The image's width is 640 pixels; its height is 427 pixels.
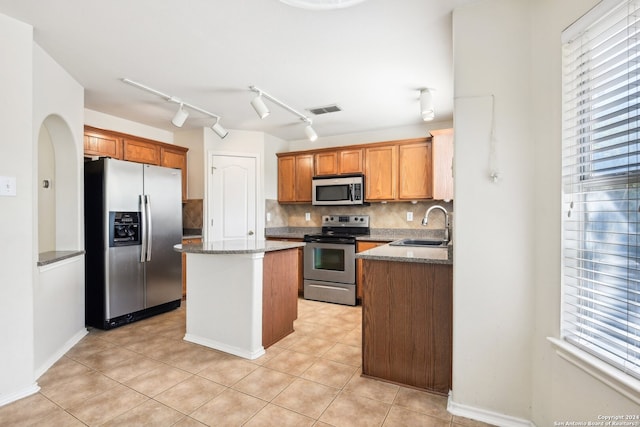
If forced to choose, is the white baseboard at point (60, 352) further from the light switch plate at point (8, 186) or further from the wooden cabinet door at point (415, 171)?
the wooden cabinet door at point (415, 171)

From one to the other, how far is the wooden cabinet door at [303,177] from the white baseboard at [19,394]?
11.4 ft

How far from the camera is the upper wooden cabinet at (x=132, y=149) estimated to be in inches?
134

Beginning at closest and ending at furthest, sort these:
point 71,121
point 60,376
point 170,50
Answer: point 60,376
point 170,50
point 71,121

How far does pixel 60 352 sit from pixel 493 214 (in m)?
3.29

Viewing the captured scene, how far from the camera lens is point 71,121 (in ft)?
8.91

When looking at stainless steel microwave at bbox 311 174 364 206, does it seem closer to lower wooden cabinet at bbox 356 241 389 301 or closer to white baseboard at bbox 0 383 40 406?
lower wooden cabinet at bbox 356 241 389 301

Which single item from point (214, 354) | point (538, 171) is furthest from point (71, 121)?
point (538, 171)

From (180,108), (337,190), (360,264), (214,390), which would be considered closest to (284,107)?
(180,108)

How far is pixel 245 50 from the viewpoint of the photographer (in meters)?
2.32

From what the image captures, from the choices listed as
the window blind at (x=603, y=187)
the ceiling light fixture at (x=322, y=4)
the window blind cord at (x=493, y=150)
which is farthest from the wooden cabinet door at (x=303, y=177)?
the window blind at (x=603, y=187)

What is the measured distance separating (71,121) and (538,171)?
3.54 m

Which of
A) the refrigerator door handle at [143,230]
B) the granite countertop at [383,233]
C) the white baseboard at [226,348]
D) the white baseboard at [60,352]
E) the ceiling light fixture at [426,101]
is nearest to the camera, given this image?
the white baseboard at [60,352]

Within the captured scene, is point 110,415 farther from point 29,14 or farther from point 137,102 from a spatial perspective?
point 137,102

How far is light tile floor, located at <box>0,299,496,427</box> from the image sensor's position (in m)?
1.70
